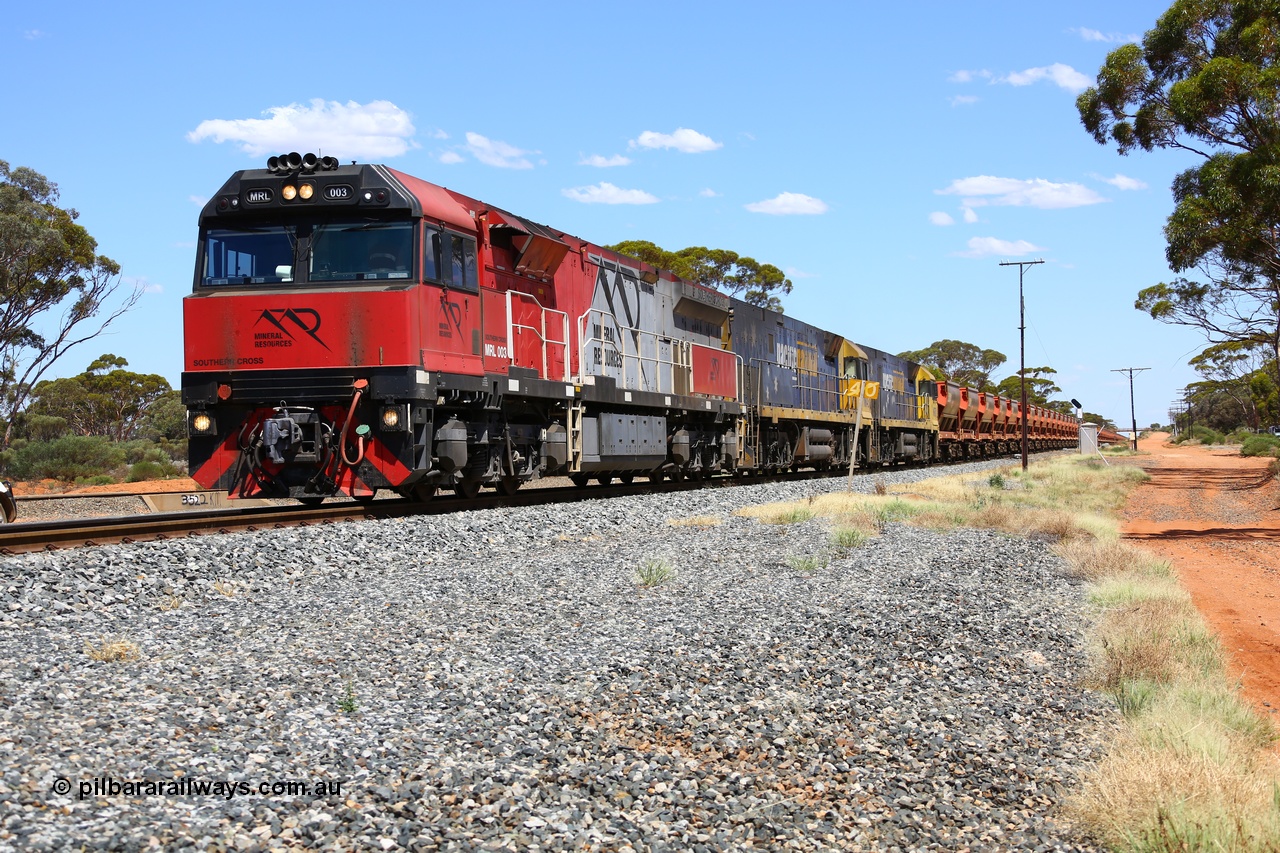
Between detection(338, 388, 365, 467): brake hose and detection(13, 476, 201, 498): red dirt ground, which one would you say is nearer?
detection(338, 388, 365, 467): brake hose

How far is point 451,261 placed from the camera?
475 inches

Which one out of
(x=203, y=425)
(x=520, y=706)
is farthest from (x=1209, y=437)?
(x=520, y=706)

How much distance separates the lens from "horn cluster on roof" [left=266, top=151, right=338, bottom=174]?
11547 mm

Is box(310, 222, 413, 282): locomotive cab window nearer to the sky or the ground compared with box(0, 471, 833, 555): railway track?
nearer to the sky

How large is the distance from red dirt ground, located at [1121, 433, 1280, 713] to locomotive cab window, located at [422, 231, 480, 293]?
8563mm

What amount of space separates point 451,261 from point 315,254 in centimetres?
153

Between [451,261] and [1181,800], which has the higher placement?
[451,261]

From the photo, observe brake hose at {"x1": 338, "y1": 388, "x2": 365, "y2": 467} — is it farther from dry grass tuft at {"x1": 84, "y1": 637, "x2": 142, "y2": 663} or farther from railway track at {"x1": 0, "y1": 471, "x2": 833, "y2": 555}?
dry grass tuft at {"x1": 84, "y1": 637, "x2": 142, "y2": 663}

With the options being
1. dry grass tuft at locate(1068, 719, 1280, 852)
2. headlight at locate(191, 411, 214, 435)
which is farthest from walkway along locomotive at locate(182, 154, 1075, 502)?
dry grass tuft at locate(1068, 719, 1280, 852)

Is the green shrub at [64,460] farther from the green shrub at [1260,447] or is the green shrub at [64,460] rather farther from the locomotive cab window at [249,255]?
the green shrub at [1260,447]

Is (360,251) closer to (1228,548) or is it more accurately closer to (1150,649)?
(1150,649)

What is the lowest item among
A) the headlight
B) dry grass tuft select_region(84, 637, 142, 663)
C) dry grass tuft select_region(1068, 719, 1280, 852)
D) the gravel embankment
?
dry grass tuft select_region(1068, 719, 1280, 852)

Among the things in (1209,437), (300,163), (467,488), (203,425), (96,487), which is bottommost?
(96,487)

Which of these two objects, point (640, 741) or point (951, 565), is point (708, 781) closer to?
point (640, 741)
